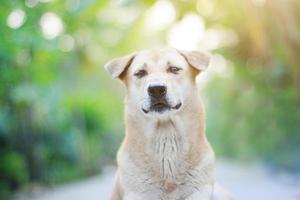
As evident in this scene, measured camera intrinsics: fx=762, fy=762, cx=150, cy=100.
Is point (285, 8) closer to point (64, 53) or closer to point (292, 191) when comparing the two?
point (292, 191)

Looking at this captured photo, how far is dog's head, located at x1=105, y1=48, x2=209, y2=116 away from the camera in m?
Result: 5.12

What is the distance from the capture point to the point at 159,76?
5.18m

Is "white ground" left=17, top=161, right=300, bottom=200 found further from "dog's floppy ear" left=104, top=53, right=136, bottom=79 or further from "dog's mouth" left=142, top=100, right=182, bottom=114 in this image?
"dog's mouth" left=142, top=100, right=182, bottom=114

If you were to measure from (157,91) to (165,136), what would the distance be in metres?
0.45

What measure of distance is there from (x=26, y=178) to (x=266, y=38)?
6.84 meters

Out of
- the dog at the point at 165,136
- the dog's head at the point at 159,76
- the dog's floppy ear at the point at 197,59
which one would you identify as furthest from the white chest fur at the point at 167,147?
the dog's floppy ear at the point at 197,59

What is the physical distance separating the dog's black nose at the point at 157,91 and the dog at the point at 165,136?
0.40 feet

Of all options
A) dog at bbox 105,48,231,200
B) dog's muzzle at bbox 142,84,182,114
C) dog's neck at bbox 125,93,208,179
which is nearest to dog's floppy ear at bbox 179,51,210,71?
dog at bbox 105,48,231,200

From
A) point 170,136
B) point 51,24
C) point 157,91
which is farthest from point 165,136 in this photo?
point 51,24

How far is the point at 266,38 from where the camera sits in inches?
399

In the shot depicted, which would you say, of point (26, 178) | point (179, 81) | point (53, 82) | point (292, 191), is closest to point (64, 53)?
point (53, 82)

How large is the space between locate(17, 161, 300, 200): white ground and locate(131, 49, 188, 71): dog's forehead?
6.00m

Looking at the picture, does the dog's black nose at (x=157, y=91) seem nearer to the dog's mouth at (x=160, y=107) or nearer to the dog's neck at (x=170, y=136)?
the dog's mouth at (x=160, y=107)

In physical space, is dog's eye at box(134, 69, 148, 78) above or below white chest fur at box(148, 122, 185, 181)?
above
